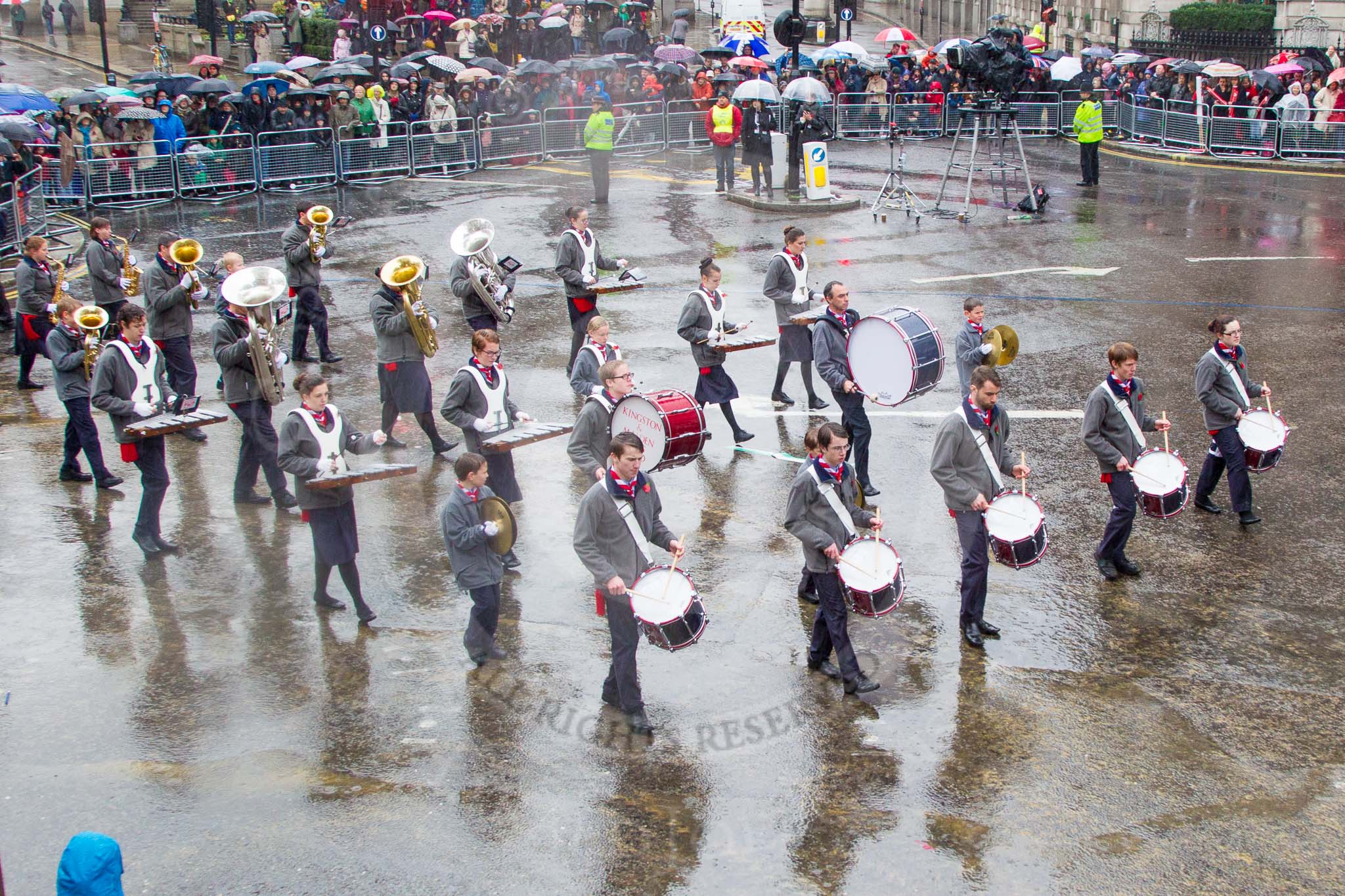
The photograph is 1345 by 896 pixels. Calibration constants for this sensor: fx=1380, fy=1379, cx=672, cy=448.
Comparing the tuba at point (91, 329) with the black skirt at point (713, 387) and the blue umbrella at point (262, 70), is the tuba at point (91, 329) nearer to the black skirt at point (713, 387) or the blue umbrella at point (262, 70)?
the black skirt at point (713, 387)

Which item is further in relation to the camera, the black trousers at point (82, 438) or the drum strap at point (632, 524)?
the black trousers at point (82, 438)

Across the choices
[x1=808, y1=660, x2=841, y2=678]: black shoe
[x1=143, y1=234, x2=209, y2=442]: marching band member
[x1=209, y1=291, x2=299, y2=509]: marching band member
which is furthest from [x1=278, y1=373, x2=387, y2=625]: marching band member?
[x1=143, y1=234, x2=209, y2=442]: marching band member

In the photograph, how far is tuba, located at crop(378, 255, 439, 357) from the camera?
1238cm

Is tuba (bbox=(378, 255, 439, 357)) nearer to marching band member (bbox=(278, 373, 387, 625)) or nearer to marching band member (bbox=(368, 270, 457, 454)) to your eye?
marching band member (bbox=(368, 270, 457, 454))

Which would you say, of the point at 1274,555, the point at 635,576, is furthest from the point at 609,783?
the point at 1274,555

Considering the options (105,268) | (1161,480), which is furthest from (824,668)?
(105,268)

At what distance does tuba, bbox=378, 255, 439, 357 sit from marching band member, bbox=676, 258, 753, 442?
228 cm

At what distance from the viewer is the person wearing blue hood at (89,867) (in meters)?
5.23

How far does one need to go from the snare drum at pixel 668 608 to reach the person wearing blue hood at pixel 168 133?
20.6 m

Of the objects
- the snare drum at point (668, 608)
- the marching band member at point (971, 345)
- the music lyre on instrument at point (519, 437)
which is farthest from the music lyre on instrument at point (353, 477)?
the marching band member at point (971, 345)

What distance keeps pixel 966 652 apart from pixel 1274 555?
305 centimetres

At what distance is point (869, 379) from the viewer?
11477mm

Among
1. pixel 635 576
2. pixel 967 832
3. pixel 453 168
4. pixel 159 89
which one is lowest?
pixel 967 832

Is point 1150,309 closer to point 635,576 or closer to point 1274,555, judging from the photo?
point 1274,555
